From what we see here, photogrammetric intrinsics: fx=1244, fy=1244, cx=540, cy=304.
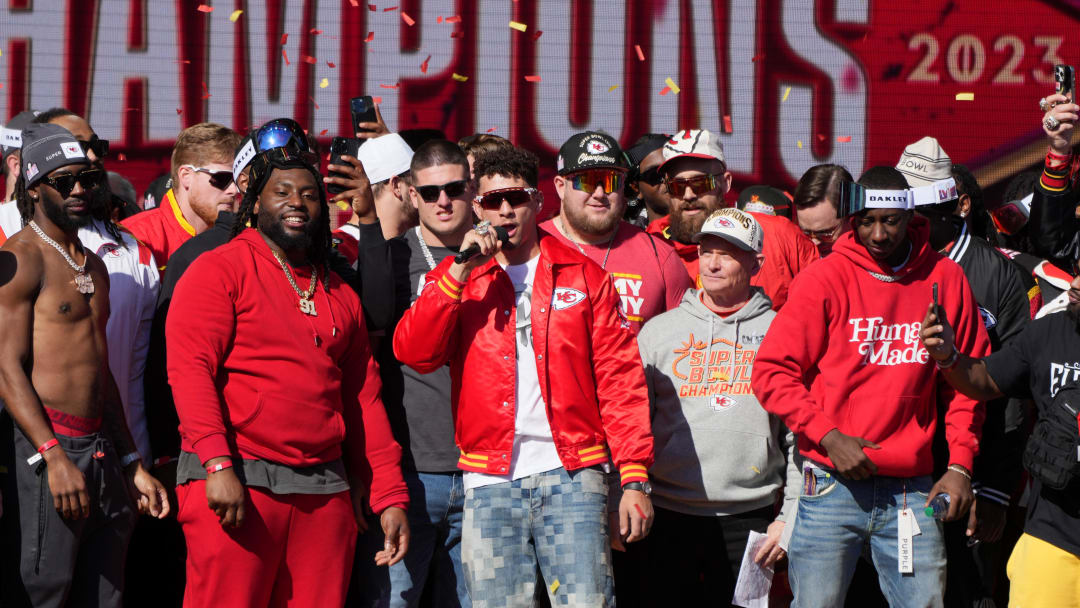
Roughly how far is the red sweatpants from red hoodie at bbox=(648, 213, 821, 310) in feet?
7.15

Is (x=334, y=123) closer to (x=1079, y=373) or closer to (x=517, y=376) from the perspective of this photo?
(x=517, y=376)

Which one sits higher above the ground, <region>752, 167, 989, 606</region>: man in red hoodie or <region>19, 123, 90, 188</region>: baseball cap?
<region>19, 123, 90, 188</region>: baseball cap

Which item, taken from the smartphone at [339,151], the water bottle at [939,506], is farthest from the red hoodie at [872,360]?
the smartphone at [339,151]

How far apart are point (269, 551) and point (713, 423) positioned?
1712 mm

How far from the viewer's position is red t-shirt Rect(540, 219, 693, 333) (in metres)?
5.04

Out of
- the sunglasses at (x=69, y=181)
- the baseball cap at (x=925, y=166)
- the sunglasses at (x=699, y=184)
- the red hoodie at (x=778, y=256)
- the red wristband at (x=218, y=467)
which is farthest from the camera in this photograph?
the sunglasses at (x=699, y=184)

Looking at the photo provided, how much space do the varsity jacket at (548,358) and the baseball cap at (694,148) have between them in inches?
62.0

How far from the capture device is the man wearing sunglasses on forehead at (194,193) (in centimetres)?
516

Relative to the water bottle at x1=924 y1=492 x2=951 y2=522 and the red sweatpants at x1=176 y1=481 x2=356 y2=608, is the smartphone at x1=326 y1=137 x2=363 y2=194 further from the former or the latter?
the water bottle at x1=924 y1=492 x2=951 y2=522

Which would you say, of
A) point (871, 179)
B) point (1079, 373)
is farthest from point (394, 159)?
point (1079, 373)

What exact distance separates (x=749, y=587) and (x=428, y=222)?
1790 millimetres

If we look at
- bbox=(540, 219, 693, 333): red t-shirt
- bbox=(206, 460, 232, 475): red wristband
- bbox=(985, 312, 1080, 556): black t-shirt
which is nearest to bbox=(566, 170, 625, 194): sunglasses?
bbox=(540, 219, 693, 333): red t-shirt

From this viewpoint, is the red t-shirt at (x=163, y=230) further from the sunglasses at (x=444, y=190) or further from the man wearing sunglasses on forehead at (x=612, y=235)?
the man wearing sunglasses on forehead at (x=612, y=235)

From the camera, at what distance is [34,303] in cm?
417
